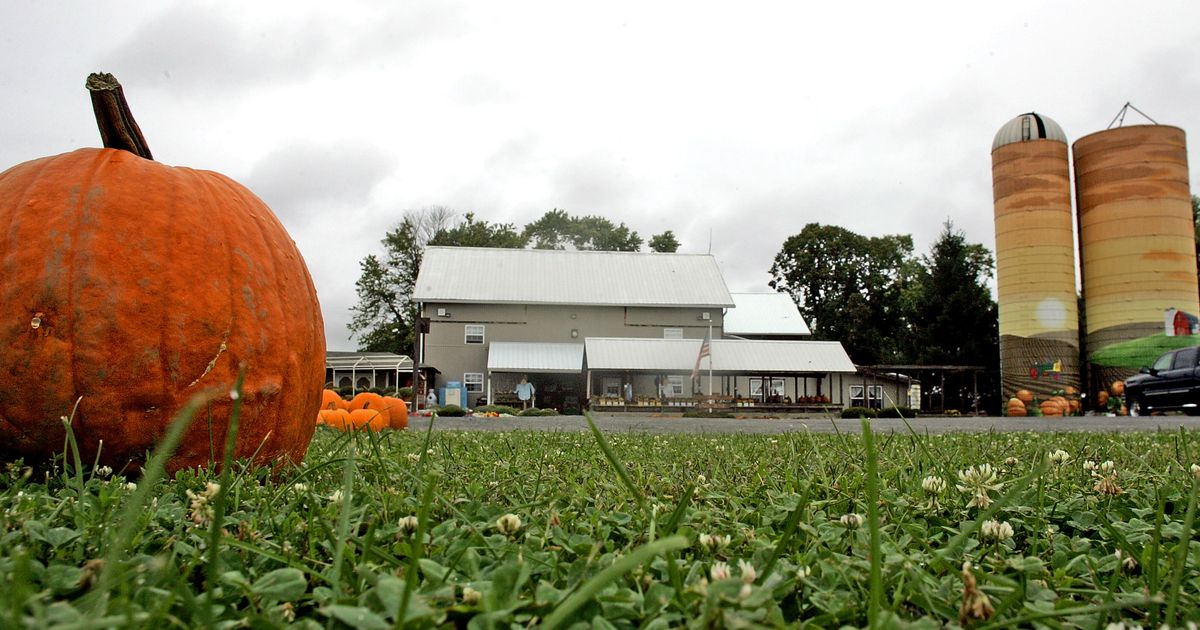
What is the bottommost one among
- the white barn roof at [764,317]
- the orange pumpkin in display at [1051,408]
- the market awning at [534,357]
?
the orange pumpkin in display at [1051,408]

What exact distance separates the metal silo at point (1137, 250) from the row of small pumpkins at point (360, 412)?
27795 mm

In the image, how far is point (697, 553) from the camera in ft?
4.19

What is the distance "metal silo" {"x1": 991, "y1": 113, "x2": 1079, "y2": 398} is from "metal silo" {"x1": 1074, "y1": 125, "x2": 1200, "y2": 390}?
0.92 meters

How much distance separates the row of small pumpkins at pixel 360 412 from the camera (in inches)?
202

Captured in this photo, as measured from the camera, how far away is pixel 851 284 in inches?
2023

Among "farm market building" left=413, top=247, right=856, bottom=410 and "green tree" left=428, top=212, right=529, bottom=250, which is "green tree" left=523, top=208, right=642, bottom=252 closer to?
"green tree" left=428, top=212, right=529, bottom=250

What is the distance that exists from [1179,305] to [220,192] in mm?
30965

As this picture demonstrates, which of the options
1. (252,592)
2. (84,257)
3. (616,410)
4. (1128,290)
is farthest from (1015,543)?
(1128,290)

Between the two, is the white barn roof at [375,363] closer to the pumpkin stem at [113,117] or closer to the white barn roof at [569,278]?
the white barn roof at [569,278]

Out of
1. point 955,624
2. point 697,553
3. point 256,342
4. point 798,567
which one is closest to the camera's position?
point 955,624

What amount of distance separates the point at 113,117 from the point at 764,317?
3904 centimetres

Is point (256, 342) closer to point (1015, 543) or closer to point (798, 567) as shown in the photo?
point (798, 567)

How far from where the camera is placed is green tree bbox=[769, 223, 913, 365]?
49000mm

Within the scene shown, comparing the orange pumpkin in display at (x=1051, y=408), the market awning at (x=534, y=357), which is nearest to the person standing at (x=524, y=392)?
the market awning at (x=534, y=357)
